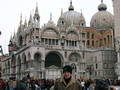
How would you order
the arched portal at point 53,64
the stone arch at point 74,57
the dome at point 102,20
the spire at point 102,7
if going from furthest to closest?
the spire at point 102,7, the dome at point 102,20, the stone arch at point 74,57, the arched portal at point 53,64

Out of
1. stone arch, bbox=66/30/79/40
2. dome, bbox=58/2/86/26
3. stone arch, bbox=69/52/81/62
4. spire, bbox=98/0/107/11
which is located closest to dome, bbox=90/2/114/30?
spire, bbox=98/0/107/11

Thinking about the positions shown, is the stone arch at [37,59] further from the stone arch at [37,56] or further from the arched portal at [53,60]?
the arched portal at [53,60]

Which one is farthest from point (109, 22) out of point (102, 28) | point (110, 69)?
point (110, 69)

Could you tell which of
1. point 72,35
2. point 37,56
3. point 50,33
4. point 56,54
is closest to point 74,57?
point 56,54

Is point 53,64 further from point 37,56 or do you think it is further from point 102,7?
point 102,7

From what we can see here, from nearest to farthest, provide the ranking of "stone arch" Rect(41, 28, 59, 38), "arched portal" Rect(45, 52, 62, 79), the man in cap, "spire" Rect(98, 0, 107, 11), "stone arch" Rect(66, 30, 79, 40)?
the man in cap → "arched portal" Rect(45, 52, 62, 79) → "stone arch" Rect(41, 28, 59, 38) → "stone arch" Rect(66, 30, 79, 40) → "spire" Rect(98, 0, 107, 11)

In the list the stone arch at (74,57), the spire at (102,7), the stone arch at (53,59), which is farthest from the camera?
the spire at (102,7)

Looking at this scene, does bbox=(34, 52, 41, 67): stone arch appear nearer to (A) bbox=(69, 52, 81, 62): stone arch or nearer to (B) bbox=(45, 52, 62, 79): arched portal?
(B) bbox=(45, 52, 62, 79): arched portal

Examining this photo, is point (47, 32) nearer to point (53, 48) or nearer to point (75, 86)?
point (53, 48)

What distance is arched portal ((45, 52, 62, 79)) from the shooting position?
44250 millimetres

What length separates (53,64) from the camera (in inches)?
1839

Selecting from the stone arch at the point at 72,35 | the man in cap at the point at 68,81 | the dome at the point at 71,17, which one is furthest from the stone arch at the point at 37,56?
the man in cap at the point at 68,81

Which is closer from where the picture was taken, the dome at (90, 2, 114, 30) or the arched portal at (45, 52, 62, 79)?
the arched portal at (45, 52, 62, 79)

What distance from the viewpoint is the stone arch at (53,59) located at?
151 ft
